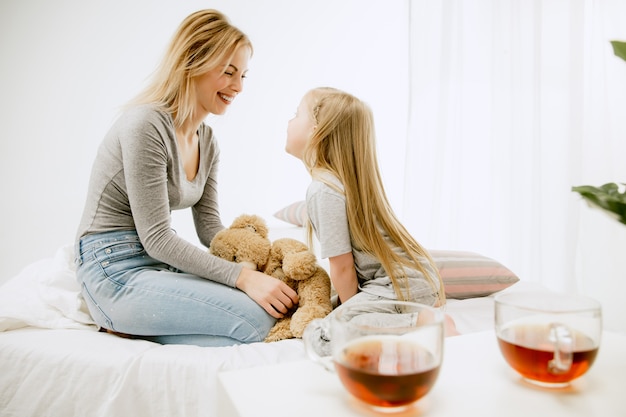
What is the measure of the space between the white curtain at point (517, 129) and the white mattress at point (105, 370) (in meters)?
1.40

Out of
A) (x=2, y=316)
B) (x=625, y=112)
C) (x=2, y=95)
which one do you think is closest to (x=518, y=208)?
(x=625, y=112)

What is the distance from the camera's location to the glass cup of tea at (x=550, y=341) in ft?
1.54

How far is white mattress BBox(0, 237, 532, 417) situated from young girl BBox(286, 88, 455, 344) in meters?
0.24

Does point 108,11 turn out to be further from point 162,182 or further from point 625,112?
point 625,112

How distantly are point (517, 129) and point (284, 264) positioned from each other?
4.53 feet

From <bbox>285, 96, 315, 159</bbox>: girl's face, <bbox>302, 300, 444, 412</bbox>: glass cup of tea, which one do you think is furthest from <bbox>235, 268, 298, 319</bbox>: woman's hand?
<bbox>302, 300, 444, 412</bbox>: glass cup of tea

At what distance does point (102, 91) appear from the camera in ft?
7.48

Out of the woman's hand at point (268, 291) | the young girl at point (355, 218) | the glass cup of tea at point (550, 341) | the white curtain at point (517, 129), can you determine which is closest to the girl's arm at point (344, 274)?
the young girl at point (355, 218)

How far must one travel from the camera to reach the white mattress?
2.97ft

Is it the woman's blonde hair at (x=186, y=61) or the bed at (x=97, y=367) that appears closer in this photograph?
the bed at (x=97, y=367)

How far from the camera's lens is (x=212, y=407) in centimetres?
88

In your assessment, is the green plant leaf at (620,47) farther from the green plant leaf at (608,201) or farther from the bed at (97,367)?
the bed at (97,367)

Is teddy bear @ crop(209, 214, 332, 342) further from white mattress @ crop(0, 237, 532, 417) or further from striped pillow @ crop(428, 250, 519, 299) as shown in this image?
striped pillow @ crop(428, 250, 519, 299)

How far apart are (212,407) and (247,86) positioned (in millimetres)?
1908
